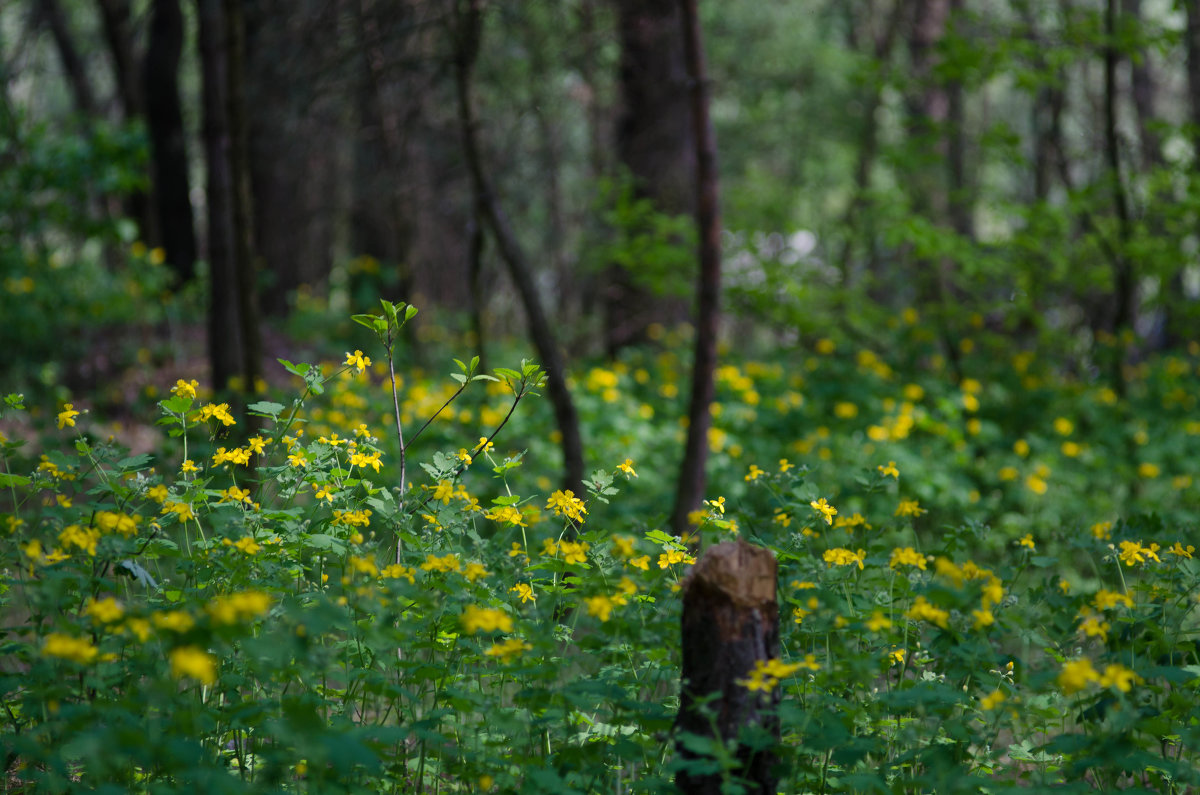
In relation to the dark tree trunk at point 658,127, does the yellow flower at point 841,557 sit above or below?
below

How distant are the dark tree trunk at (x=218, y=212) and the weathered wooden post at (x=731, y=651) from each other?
3949 millimetres

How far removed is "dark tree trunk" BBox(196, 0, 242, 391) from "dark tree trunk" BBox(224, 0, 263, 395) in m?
0.21

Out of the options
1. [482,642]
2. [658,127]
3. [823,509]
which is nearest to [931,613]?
[823,509]

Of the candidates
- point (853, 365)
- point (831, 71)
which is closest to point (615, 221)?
point (853, 365)

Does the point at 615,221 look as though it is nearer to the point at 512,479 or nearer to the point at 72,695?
the point at 512,479

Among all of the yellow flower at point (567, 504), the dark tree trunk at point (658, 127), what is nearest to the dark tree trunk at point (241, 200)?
the yellow flower at point (567, 504)

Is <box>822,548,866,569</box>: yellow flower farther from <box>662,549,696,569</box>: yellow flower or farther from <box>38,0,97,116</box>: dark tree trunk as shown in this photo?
<box>38,0,97,116</box>: dark tree trunk

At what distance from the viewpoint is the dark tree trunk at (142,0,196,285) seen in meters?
10.9

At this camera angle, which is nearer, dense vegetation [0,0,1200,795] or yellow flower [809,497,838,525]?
dense vegetation [0,0,1200,795]

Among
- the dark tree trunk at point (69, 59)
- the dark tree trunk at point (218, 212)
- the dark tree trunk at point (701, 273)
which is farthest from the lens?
the dark tree trunk at point (69, 59)

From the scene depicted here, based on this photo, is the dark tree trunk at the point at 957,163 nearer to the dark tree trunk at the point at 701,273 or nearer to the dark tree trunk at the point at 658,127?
the dark tree trunk at the point at 658,127

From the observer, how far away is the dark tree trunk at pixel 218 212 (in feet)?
18.0

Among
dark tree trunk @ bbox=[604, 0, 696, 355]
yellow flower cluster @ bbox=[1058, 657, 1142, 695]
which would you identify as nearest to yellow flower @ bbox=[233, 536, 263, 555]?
yellow flower cluster @ bbox=[1058, 657, 1142, 695]

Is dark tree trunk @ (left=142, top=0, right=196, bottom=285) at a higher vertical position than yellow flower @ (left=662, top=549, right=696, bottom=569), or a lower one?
higher
